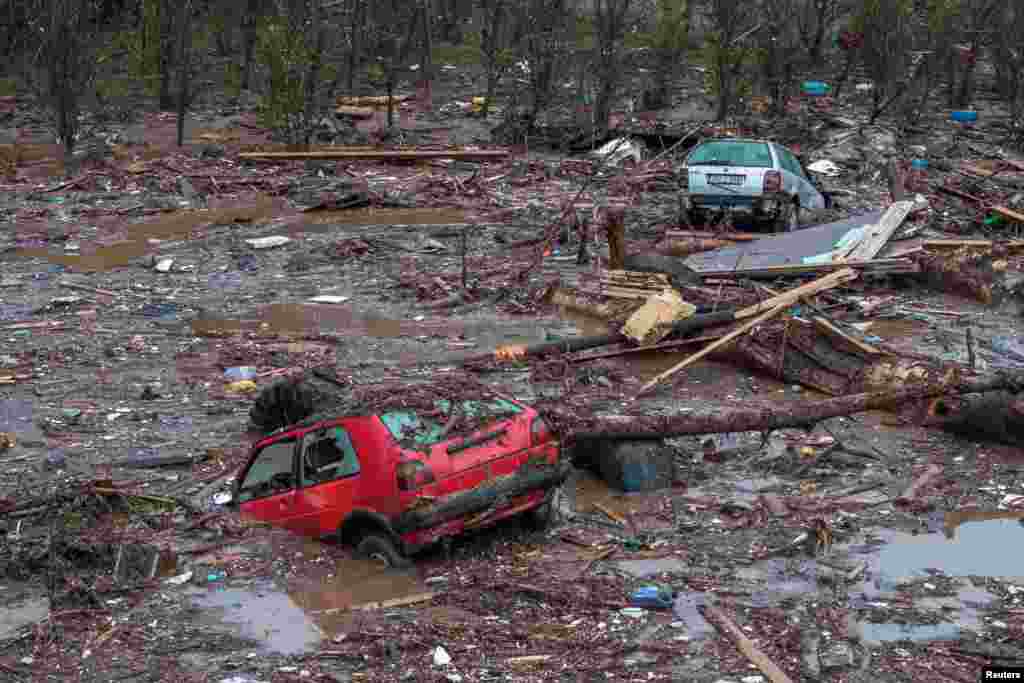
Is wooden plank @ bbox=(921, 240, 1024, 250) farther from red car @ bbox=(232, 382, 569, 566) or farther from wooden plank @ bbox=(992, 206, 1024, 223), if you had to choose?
red car @ bbox=(232, 382, 569, 566)

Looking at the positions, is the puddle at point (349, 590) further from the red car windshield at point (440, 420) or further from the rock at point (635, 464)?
the rock at point (635, 464)

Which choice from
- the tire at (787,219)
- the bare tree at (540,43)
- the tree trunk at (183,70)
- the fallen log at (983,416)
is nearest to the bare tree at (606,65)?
the bare tree at (540,43)

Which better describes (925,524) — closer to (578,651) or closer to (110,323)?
(578,651)

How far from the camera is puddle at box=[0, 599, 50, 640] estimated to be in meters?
8.17

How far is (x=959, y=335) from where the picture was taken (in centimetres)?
1545

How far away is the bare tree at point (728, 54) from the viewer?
105 ft

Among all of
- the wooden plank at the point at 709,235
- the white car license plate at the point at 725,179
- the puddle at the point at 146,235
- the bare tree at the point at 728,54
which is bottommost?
the puddle at the point at 146,235

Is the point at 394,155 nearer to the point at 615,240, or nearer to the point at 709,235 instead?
the point at 709,235

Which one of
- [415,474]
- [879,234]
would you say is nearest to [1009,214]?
[879,234]

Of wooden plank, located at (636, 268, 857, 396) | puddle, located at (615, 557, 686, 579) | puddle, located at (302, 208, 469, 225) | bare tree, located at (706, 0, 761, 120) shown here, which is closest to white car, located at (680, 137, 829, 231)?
wooden plank, located at (636, 268, 857, 396)

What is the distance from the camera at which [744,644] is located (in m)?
7.51

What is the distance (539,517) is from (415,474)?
1.34 m

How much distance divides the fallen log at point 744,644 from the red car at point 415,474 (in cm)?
173

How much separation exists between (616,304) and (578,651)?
8.97 m
